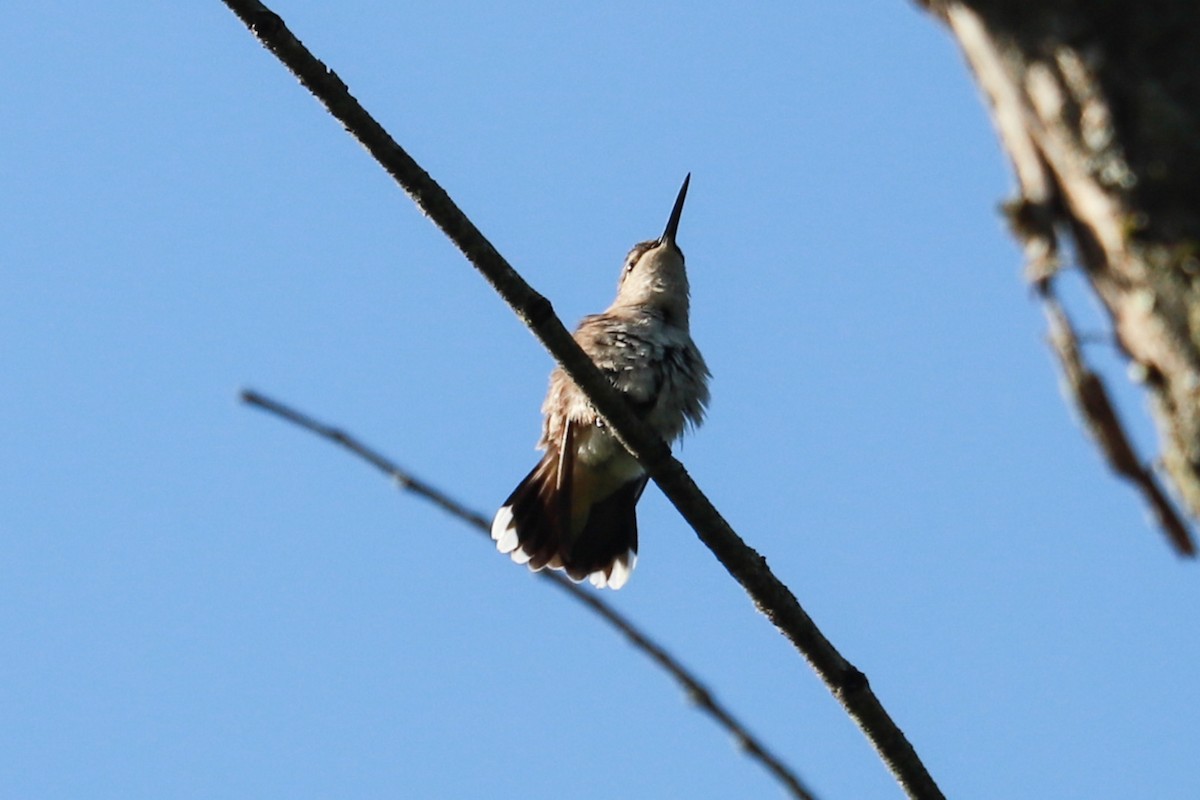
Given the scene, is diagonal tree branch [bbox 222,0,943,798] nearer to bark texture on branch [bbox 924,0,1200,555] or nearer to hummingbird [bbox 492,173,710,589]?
bark texture on branch [bbox 924,0,1200,555]

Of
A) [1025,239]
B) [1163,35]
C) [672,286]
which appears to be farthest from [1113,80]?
[672,286]

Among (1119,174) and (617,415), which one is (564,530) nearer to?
(617,415)

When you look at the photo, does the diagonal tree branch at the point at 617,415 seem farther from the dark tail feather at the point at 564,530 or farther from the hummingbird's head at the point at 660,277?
the hummingbird's head at the point at 660,277

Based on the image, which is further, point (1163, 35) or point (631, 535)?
point (631, 535)

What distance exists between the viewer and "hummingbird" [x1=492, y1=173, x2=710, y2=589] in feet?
21.5

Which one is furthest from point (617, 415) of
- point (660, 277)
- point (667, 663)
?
point (660, 277)

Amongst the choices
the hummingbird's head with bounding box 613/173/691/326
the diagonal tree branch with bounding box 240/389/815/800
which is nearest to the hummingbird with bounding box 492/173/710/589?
the hummingbird's head with bounding box 613/173/691/326

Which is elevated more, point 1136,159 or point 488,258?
point 488,258

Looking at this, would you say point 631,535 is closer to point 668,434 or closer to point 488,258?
point 668,434

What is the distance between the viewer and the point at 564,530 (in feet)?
22.7

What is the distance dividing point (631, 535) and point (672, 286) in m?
1.57

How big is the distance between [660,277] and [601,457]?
5.84 feet

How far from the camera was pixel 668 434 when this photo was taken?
6.73m

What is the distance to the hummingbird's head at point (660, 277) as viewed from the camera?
303 inches
